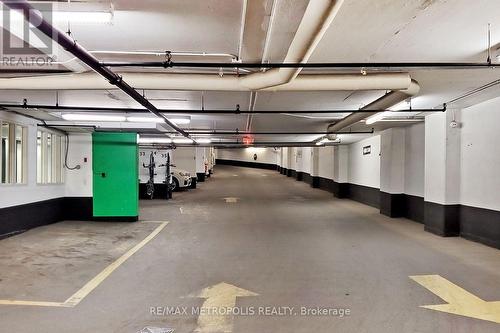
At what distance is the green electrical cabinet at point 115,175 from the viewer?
30.5ft

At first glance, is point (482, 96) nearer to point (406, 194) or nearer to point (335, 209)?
point (406, 194)

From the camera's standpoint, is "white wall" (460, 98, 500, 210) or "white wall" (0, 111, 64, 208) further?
"white wall" (0, 111, 64, 208)

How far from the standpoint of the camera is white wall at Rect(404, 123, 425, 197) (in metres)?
9.44

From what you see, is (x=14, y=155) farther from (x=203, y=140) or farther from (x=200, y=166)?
(x=200, y=166)

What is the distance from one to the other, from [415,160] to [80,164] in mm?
8554

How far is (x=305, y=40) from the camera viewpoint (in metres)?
3.04

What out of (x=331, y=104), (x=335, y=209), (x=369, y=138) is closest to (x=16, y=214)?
(x=331, y=104)

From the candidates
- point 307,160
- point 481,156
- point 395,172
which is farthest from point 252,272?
point 307,160

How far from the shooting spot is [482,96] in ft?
20.6

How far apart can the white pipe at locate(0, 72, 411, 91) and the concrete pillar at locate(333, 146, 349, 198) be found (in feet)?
37.7

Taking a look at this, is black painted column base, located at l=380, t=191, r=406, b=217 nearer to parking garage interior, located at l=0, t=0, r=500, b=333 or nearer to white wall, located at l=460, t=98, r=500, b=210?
parking garage interior, located at l=0, t=0, r=500, b=333

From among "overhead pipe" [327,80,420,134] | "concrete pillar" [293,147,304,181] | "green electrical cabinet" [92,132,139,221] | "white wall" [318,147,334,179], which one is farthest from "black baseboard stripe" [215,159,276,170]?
"overhead pipe" [327,80,420,134]

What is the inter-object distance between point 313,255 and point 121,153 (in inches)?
221

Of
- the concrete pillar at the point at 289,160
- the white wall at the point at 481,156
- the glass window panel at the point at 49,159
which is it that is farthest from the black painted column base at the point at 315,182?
the glass window panel at the point at 49,159
